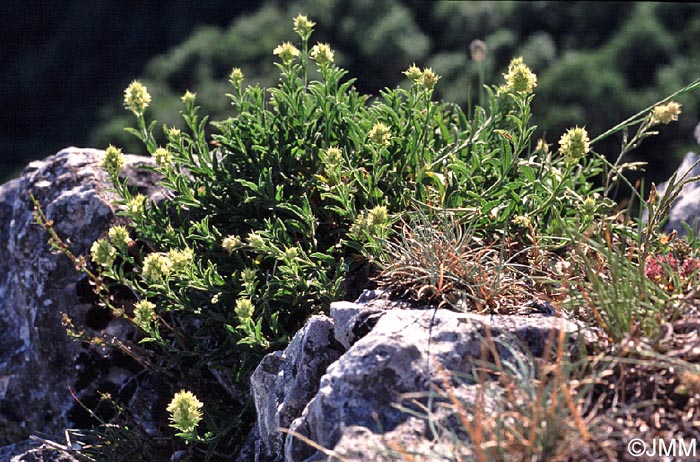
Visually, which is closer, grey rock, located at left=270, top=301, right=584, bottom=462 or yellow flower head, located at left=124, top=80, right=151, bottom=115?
grey rock, located at left=270, top=301, right=584, bottom=462

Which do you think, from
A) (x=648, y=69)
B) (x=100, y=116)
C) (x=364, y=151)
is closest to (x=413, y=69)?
(x=364, y=151)

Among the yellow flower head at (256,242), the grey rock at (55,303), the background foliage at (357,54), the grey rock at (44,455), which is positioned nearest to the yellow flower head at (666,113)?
the yellow flower head at (256,242)

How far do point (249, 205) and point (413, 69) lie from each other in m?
0.91

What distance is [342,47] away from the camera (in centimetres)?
1080

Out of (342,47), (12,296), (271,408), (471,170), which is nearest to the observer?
(271,408)

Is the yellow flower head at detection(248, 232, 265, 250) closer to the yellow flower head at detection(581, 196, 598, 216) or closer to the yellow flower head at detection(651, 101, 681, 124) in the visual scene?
the yellow flower head at detection(581, 196, 598, 216)

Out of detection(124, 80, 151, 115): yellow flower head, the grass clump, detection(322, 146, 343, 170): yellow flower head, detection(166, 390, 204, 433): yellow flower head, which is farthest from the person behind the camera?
detection(124, 80, 151, 115): yellow flower head

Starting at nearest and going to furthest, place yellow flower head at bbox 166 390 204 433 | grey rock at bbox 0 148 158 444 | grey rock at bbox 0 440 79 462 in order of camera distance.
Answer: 1. yellow flower head at bbox 166 390 204 433
2. grey rock at bbox 0 440 79 462
3. grey rock at bbox 0 148 158 444

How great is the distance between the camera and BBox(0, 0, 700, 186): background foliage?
963 cm

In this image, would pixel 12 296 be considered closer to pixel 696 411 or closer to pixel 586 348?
pixel 586 348

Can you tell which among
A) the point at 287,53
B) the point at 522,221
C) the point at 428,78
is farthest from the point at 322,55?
the point at 522,221

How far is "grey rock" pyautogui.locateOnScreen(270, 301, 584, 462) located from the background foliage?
656 centimetres

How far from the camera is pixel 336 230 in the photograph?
343 centimetres

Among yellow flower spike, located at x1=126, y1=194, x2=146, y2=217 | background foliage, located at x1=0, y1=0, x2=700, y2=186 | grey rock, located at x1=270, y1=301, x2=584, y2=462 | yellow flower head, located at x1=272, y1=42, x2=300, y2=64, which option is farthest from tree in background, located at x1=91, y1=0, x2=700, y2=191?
grey rock, located at x1=270, y1=301, x2=584, y2=462
